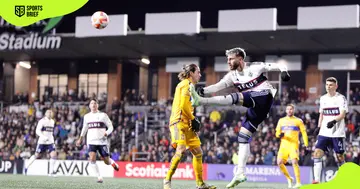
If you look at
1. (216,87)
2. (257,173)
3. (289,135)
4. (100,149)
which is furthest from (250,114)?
(257,173)

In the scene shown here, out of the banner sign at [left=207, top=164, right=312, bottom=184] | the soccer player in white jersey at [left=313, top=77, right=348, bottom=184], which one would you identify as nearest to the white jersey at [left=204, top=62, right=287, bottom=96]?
the soccer player in white jersey at [left=313, top=77, right=348, bottom=184]

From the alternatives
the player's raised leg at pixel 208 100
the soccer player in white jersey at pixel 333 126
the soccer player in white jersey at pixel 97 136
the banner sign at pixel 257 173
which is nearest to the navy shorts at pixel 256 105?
the player's raised leg at pixel 208 100

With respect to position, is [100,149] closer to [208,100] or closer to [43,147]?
[43,147]

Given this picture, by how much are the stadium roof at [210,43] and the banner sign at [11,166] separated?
746cm

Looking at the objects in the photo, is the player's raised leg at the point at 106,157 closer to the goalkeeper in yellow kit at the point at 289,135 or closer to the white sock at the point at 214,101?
the goalkeeper in yellow kit at the point at 289,135

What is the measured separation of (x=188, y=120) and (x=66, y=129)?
24.0 meters

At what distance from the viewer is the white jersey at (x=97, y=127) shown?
19.8 m

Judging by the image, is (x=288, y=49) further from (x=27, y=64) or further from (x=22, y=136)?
(x=27, y=64)

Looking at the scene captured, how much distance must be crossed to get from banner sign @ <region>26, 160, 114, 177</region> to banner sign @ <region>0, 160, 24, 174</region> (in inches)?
50.6

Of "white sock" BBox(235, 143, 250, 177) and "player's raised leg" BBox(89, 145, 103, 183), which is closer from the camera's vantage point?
"white sock" BBox(235, 143, 250, 177)

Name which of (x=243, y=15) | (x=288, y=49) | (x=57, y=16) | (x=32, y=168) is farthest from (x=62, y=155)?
(x=288, y=49)

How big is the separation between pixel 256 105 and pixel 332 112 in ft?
12.9

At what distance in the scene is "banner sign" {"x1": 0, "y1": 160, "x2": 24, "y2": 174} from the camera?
32.4 metres

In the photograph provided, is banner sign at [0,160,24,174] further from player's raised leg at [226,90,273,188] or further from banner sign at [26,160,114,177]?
player's raised leg at [226,90,273,188]
